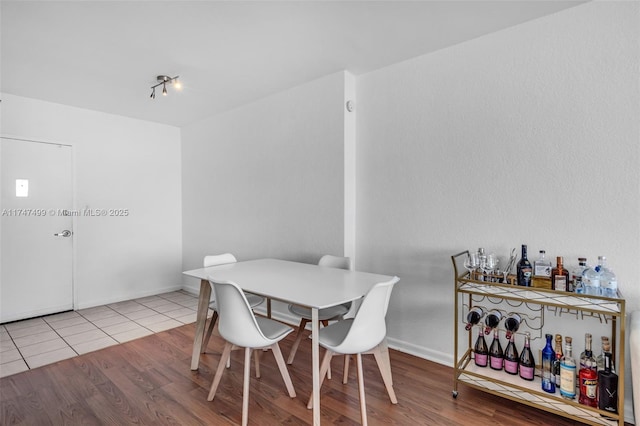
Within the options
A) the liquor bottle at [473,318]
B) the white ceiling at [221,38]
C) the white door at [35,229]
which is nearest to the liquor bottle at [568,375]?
the liquor bottle at [473,318]

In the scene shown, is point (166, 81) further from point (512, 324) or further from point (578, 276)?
point (578, 276)

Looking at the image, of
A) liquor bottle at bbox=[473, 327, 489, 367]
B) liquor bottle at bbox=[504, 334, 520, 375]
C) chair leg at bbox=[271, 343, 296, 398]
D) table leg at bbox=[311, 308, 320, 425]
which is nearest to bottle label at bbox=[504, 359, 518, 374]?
liquor bottle at bbox=[504, 334, 520, 375]

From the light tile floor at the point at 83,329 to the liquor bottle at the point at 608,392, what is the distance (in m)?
3.42

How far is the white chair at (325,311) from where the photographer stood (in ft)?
7.86

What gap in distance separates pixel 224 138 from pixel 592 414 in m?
4.15

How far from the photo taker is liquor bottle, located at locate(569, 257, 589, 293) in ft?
5.93

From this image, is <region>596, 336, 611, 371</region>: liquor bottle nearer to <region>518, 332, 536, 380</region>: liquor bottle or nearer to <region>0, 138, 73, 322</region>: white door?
<region>518, 332, 536, 380</region>: liquor bottle

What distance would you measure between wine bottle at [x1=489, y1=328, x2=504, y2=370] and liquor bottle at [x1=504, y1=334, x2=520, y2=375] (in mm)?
29

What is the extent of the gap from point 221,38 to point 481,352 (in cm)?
286

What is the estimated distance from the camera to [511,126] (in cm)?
225

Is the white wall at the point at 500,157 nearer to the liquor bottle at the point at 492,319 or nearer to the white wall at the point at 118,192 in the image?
the liquor bottle at the point at 492,319

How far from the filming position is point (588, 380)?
178cm

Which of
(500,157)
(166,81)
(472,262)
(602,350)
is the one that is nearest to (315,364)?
(472,262)

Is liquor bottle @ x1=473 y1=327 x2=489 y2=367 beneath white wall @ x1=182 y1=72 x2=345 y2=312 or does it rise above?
beneath
